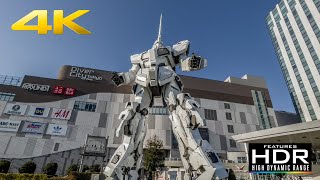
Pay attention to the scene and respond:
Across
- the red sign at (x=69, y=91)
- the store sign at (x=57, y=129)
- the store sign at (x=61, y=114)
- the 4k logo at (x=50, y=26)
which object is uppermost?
the red sign at (x=69, y=91)

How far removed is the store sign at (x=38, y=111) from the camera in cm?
3266

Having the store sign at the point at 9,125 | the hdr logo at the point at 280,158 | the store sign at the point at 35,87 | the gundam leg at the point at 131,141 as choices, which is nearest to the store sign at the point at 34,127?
the store sign at the point at 9,125

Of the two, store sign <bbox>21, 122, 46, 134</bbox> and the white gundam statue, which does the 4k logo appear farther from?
store sign <bbox>21, 122, 46, 134</bbox>

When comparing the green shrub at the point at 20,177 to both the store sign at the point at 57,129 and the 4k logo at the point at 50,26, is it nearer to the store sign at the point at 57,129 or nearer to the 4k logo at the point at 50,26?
the 4k logo at the point at 50,26

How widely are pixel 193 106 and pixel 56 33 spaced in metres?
5.64

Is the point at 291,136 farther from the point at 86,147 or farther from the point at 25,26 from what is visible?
the point at 86,147

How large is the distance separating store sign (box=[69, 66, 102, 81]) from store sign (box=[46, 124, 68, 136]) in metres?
10.1

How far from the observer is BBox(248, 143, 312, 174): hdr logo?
433cm

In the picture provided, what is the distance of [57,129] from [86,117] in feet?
15.4

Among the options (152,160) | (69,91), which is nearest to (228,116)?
(152,160)

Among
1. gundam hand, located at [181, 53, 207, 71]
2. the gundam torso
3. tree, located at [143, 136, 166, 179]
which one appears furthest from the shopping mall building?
gundam hand, located at [181, 53, 207, 71]

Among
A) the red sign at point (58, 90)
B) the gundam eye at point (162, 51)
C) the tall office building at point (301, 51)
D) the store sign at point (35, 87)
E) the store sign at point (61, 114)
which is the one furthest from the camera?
the tall office building at point (301, 51)

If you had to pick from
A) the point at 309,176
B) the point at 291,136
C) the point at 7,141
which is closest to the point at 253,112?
the point at 291,136

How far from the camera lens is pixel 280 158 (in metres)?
4.44
